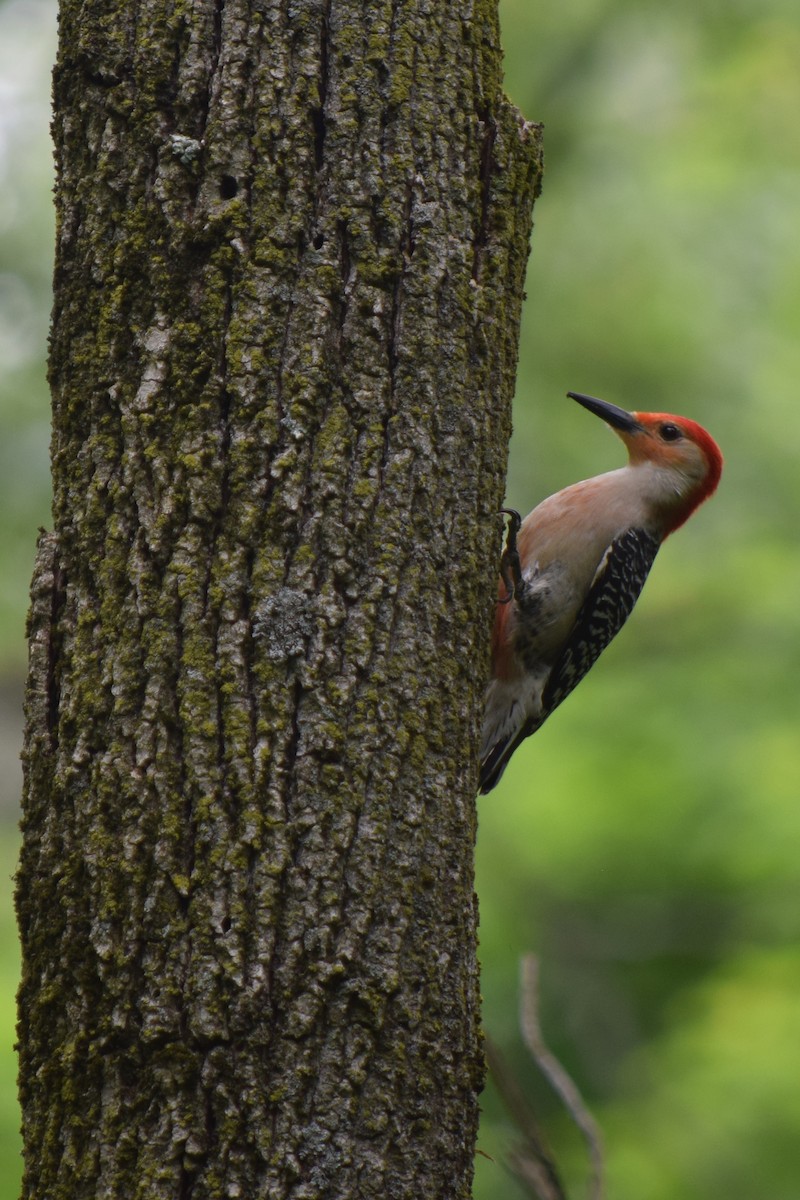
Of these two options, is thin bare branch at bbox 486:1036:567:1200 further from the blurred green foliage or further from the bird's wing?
the blurred green foliage

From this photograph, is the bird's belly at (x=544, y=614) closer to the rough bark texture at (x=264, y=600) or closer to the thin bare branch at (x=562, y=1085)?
the thin bare branch at (x=562, y=1085)

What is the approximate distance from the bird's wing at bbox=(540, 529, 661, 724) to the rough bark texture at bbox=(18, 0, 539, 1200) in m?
2.00

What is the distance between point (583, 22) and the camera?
895 cm

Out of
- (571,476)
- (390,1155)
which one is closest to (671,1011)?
(571,476)

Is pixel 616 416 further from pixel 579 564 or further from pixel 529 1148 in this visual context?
pixel 529 1148

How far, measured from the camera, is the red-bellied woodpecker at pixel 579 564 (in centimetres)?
443

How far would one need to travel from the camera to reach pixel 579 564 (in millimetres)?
4625

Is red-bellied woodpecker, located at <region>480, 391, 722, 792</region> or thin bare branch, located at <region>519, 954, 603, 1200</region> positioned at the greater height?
red-bellied woodpecker, located at <region>480, 391, 722, 792</region>

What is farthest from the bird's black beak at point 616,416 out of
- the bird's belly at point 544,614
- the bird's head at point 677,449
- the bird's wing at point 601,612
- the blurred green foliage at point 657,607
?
the blurred green foliage at point 657,607

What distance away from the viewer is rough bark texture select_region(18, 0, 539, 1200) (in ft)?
7.27

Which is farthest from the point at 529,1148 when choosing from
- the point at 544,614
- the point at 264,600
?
the point at 544,614

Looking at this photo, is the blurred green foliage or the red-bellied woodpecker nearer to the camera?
the red-bellied woodpecker

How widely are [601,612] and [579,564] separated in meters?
0.21

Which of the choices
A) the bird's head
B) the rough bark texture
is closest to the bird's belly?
the bird's head
